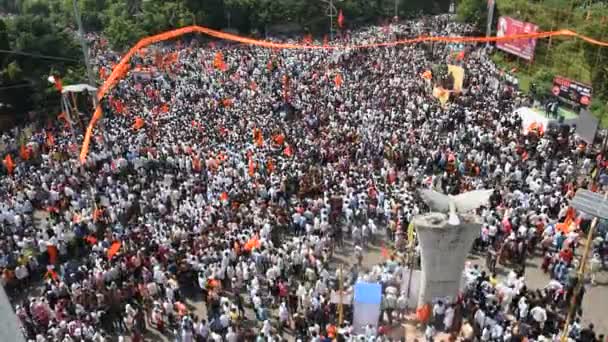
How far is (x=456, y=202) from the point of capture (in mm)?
12141

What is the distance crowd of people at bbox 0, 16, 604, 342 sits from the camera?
1282 centimetres

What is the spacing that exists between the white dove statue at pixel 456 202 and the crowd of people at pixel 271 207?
1.95 metres

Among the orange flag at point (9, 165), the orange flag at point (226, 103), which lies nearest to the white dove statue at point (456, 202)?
the orange flag at point (9, 165)

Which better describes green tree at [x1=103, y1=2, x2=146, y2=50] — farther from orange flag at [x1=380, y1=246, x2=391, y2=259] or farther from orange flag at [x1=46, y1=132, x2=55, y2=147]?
orange flag at [x1=380, y1=246, x2=391, y2=259]

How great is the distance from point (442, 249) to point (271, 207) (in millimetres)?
6105

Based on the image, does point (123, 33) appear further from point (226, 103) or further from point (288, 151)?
point (288, 151)

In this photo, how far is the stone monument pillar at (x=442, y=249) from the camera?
11773mm

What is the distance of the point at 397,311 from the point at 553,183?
23.2 ft

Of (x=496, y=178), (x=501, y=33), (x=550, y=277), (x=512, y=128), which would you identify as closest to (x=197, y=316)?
(x=550, y=277)

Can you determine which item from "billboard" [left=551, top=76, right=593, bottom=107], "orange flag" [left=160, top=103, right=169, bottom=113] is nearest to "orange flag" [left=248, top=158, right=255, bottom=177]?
"orange flag" [left=160, top=103, right=169, bottom=113]

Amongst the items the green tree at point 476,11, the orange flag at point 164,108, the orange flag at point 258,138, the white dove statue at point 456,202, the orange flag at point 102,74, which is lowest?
the orange flag at point 164,108

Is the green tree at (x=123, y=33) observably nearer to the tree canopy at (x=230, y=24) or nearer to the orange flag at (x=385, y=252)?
Result: the tree canopy at (x=230, y=24)

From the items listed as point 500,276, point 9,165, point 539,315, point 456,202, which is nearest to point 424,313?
point 539,315

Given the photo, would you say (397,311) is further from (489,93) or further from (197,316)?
(489,93)
